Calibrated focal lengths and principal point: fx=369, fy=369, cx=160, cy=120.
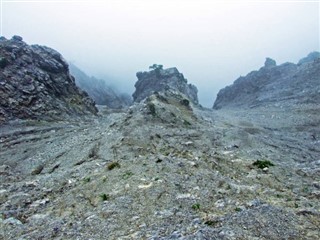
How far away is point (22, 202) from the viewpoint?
71.2ft

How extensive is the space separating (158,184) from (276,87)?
8690 centimetres

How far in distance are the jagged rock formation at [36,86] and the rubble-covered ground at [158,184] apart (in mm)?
10904

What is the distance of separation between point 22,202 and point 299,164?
20.6 m

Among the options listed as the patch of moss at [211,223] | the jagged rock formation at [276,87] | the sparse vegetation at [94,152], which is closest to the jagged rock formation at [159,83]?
the jagged rock formation at [276,87]

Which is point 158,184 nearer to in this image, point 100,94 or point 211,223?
point 211,223

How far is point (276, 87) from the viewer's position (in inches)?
3964

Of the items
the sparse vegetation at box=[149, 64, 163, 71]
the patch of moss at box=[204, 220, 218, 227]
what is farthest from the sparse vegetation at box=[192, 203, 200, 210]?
the sparse vegetation at box=[149, 64, 163, 71]

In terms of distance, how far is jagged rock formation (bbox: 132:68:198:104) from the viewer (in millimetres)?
115000

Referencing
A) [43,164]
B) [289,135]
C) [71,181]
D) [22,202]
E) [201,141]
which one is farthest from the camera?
[289,135]

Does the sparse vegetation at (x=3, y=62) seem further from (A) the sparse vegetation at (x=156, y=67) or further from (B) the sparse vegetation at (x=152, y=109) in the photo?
(A) the sparse vegetation at (x=156, y=67)

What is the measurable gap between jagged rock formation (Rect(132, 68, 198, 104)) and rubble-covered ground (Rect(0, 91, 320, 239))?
7268 cm

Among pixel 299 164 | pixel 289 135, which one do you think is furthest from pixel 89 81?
pixel 299 164

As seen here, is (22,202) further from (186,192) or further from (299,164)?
(299,164)

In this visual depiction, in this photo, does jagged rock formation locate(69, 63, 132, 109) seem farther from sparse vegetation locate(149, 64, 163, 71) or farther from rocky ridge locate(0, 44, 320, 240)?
rocky ridge locate(0, 44, 320, 240)
